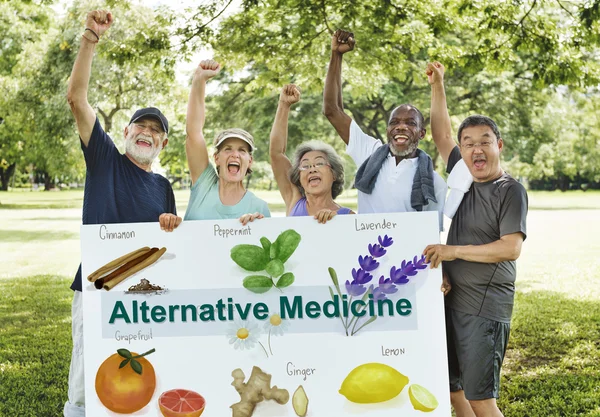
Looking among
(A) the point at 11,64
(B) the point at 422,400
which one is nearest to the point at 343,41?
(B) the point at 422,400

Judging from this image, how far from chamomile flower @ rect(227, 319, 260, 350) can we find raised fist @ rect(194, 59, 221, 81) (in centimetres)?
154

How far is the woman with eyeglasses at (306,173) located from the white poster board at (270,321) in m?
0.44

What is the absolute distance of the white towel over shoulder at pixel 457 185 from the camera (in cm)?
355

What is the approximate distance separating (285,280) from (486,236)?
1.07 metres

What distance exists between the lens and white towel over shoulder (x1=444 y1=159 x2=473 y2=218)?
3.55 meters

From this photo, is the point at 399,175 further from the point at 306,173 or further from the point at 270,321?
the point at 270,321

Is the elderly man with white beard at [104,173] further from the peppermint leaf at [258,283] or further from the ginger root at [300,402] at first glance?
the ginger root at [300,402]

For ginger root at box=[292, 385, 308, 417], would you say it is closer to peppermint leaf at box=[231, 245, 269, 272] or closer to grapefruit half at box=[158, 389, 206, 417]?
grapefruit half at box=[158, 389, 206, 417]

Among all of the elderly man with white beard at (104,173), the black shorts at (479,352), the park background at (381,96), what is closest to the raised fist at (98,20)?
the elderly man with white beard at (104,173)

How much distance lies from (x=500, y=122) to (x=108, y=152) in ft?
63.4

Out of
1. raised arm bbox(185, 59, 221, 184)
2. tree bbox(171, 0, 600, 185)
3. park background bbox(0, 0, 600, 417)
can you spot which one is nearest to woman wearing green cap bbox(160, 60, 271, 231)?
raised arm bbox(185, 59, 221, 184)

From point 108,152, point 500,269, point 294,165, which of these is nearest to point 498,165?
point 500,269

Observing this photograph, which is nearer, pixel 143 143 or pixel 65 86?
pixel 143 143

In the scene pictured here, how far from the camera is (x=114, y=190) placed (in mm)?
3795
